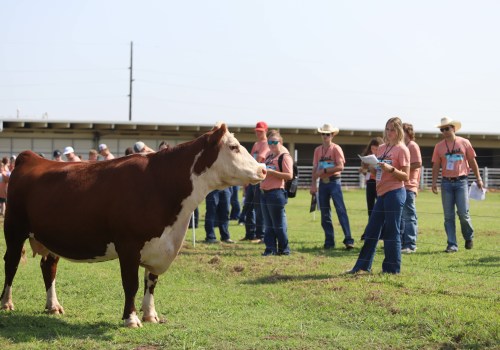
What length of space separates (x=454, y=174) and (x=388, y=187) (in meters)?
3.48

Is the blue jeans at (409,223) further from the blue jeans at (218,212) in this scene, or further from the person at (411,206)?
the blue jeans at (218,212)

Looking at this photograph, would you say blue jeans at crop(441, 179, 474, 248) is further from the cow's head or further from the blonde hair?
the cow's head

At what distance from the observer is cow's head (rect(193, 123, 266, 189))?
796 centimetres

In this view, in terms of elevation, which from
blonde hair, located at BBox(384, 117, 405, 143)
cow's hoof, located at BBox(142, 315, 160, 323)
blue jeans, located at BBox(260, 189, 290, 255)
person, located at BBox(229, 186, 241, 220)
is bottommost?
person, located at BBox(229, 186, 241, 220)

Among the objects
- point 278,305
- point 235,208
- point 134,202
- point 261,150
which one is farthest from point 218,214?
point 134,202

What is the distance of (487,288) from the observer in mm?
9352

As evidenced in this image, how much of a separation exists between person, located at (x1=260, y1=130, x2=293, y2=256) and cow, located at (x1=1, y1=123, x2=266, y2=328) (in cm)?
477

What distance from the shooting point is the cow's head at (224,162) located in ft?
26.1

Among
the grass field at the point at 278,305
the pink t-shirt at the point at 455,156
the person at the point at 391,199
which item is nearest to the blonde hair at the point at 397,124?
the person at the point at 391,199

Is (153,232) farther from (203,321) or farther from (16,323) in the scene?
(16,323)

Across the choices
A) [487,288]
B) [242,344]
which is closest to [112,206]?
[242,344]

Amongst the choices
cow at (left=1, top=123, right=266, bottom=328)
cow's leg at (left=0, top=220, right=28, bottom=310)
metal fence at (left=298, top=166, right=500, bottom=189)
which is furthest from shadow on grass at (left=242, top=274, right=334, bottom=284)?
metal fence at (left=298, top=166, right=500, bottom=189)

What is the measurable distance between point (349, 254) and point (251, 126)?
112 feet

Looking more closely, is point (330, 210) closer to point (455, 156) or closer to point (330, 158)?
point (330, 158)
